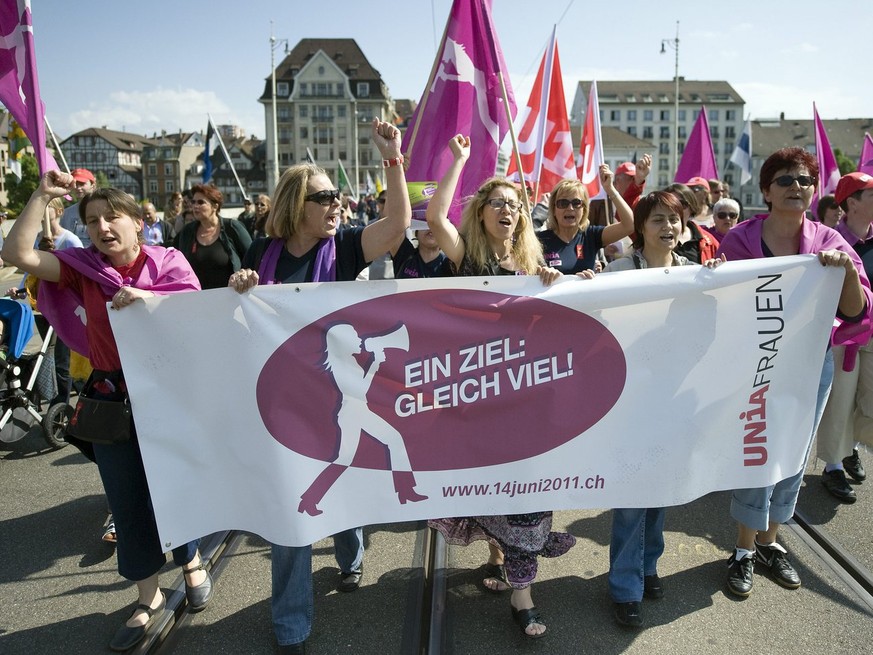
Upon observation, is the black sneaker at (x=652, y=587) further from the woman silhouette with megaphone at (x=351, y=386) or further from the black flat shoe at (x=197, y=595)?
the black flat shoe at (x=197, y=595)

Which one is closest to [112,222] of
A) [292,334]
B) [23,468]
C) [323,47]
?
[292,334]

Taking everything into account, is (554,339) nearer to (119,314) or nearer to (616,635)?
(616,635)

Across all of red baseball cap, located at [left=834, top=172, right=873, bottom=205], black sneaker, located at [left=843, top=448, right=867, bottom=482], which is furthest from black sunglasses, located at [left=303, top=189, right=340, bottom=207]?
black sneaker, located at [left=843, top=448, right=867, bottom=482]

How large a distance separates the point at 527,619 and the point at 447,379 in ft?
3.63

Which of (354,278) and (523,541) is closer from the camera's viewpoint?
(523,541)

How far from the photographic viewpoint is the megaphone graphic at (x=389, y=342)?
2770 mm

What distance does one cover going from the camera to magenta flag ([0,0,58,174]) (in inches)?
132

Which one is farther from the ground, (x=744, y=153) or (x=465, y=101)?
(x=465, y=101)

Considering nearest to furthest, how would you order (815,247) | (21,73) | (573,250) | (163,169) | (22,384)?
(815,247), (21,73), (573,250), (22,384), (163,169)

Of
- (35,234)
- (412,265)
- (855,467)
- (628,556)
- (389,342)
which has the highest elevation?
(35,234)

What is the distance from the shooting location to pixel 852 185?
3.95 meters

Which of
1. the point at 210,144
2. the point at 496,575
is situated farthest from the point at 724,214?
the point at 210,144

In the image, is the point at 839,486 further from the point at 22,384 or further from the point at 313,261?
the point at 22,384

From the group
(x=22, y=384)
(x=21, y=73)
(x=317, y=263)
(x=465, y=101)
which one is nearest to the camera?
(x=317, y=263)
